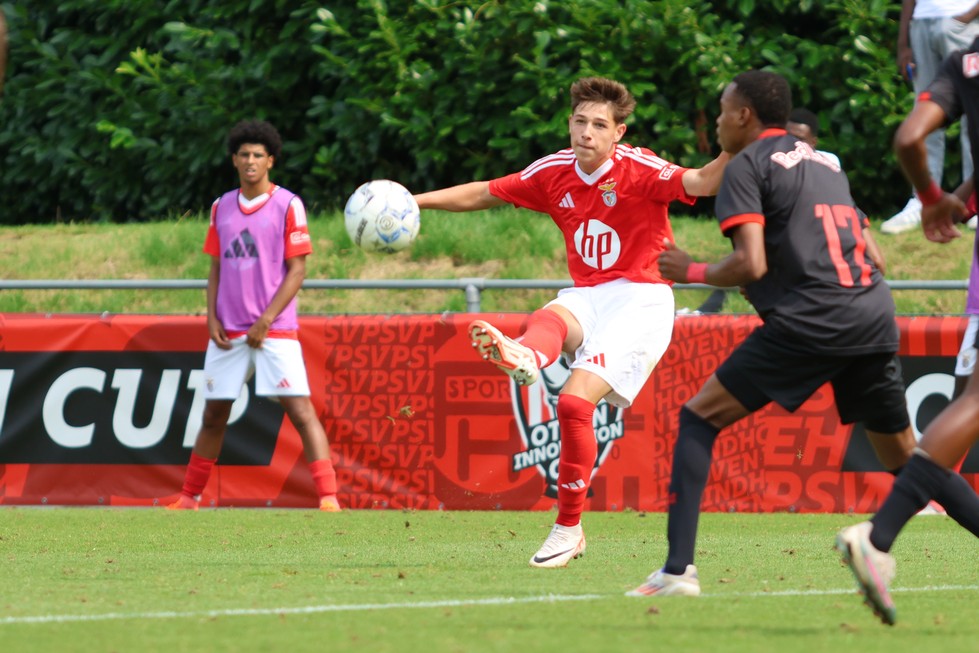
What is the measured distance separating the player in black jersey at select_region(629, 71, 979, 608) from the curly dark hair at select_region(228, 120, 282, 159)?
5.41m

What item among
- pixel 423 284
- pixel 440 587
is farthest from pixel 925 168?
pixel 423 284

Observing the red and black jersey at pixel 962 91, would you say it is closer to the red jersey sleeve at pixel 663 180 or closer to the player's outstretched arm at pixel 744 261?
the player's outstretched arm at pixel 744 261

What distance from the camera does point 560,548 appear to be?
23.9 ft

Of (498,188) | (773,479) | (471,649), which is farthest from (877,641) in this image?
(773,479)

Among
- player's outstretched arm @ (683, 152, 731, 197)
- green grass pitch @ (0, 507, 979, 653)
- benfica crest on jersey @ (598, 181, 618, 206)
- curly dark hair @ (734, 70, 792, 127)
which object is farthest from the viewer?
benfica crest on jersey @ (598, 181, 618, 206)

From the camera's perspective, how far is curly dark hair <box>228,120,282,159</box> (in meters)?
10.8

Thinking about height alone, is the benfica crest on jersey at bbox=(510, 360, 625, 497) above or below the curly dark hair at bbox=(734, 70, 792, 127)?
below

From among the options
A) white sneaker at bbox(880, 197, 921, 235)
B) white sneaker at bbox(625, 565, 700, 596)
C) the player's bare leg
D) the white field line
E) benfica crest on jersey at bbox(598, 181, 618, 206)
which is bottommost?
the player's bare leg

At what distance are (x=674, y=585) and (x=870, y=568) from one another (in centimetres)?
100

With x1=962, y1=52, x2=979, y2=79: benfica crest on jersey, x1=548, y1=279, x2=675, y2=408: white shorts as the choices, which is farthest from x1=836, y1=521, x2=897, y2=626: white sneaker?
x1=548, y1=279, x2=675, y2=408: white shorts

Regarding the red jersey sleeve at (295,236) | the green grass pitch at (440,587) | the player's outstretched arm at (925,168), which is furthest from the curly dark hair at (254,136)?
the player's outstretched arm at (925,168)

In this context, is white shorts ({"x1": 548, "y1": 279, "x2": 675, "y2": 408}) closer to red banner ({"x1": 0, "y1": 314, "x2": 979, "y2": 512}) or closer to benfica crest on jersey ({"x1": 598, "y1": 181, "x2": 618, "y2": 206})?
benfica crest on jersey ({"x1": 598, "y1": 181, "x2": 618, "y2": 206})

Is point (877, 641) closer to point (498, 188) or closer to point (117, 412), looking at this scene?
point (498, 188)

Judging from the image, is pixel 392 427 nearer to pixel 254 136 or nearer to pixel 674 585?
pixel 254 136
